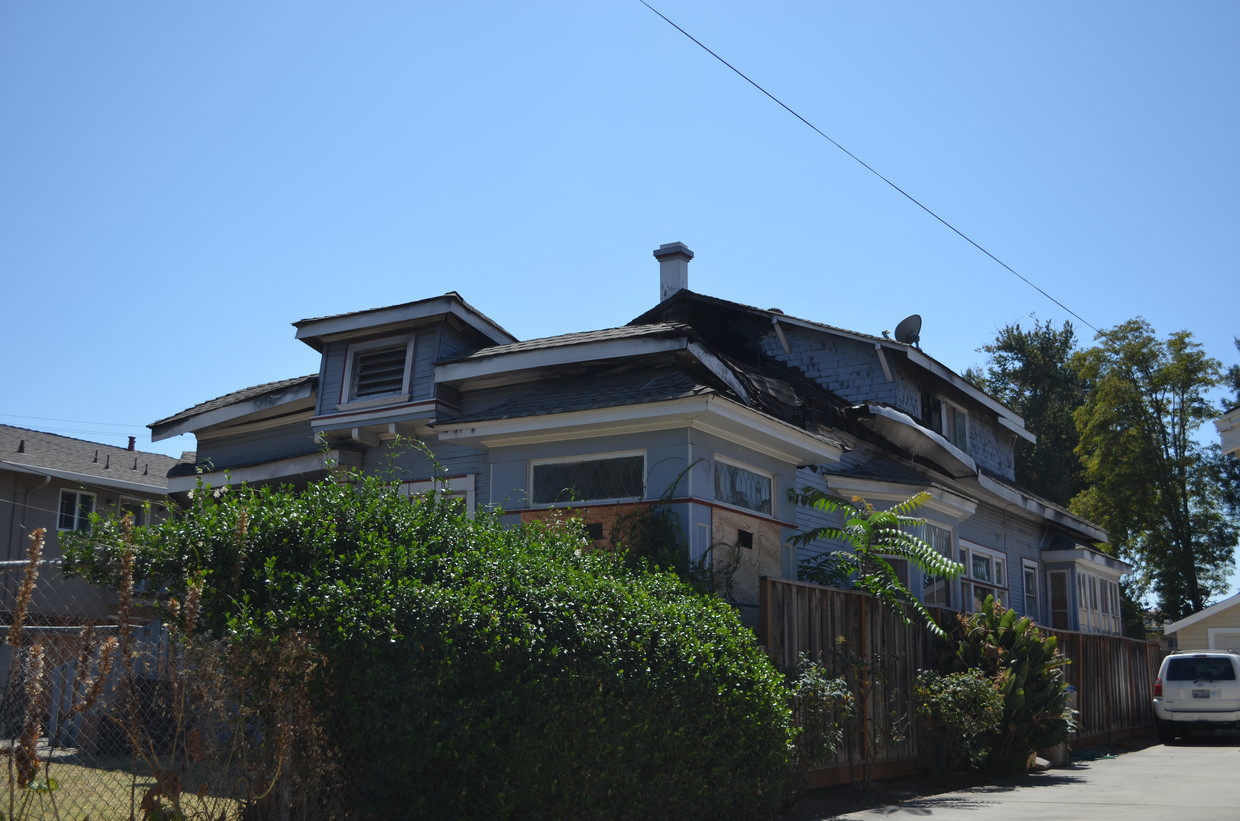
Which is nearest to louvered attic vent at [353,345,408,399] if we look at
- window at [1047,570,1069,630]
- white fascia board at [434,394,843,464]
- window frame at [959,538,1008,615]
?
white fascia board at [434,394,843,464]

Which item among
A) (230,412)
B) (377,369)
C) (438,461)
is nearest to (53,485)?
(230,412)

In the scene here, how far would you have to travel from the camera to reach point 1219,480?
38156 mm

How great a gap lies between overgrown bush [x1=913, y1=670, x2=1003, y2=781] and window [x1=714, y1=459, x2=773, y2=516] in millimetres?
2642

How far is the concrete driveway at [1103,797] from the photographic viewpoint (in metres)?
9.30

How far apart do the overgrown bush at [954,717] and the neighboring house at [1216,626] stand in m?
21.7

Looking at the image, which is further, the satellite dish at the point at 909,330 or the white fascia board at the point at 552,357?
the satellite dish at the point at 909,330

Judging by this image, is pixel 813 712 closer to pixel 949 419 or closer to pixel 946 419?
pixel 946 419

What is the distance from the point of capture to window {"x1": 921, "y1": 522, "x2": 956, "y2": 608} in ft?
59.3

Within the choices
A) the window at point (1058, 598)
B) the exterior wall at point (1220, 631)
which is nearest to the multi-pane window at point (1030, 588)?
the window at point (1058, 598)

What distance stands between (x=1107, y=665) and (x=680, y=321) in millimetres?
9442

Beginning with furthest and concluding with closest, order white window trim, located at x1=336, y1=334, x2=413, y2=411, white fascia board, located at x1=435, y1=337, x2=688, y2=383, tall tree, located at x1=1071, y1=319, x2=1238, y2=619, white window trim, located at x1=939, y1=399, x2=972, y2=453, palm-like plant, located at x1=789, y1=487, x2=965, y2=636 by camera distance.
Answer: tall tree, located at x1=1071, y1=319, x2=1238, y2=619
white window trim, located at x1=939, y1=399, x2=972, y2=453
white window trim, located at x1=336, y1=334, x2=413, y2=411
white fascia board, located at x1=435, y1=337, x2=688, y2=383
palm-like plant, located at x1=789, y1=487, x2=965, y2=636

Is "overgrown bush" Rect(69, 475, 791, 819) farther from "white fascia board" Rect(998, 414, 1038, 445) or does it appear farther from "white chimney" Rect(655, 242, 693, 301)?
"white fascia board" Rect(998, 414, 1038, 445)

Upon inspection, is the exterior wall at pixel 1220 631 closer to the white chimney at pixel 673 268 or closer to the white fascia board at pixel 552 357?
the white chimney at pixel 673 268

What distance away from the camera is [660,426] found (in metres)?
12.3
